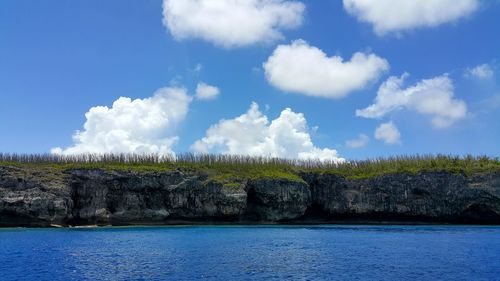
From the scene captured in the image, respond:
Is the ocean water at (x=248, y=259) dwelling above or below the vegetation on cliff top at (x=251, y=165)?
below

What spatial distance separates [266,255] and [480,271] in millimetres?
12884

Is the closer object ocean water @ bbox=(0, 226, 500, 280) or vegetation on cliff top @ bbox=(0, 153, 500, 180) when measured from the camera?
ocean water @ bbox=(0, 226, 500, 280)

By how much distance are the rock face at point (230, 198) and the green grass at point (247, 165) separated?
1231 mm

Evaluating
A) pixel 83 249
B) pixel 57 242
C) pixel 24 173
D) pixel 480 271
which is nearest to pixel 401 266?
pixel 480 271

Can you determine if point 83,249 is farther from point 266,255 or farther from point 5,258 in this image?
point 266,255

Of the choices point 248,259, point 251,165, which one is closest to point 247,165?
point 251,165

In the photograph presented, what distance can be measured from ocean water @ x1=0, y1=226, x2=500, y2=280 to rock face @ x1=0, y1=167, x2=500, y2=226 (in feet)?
72.7

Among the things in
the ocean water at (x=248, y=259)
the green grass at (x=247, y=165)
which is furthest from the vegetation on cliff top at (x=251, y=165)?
the ocean water at (x=248, y=259)

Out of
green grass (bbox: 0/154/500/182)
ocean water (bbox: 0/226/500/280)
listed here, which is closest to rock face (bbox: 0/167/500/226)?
green grass (bbox: 0/154/500/182)

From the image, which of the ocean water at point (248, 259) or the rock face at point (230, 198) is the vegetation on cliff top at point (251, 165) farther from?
the ocean water at point (248, 259)

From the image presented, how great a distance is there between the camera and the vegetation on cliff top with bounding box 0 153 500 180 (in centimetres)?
7206

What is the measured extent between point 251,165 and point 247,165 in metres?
0.87

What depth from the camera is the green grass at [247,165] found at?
71250mm

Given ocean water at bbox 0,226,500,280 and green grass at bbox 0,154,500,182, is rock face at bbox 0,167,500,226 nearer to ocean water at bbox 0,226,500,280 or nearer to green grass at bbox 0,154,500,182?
green grass at bbox 0,154,500,182
